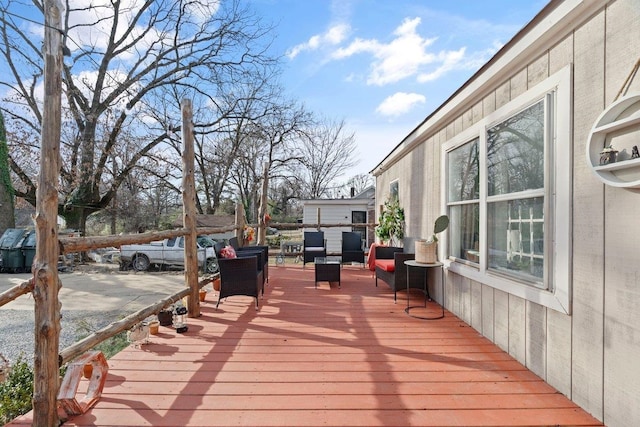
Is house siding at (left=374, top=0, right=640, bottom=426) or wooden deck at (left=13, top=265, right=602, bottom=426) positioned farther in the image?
wooden deck at (left=13, top=265, right=602, bottom=426)

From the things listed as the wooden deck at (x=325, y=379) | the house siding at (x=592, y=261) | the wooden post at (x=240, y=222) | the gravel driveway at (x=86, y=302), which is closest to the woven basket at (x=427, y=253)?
the wooden deck at (x=325, y=379)

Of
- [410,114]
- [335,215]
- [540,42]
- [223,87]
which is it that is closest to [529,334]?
[540,42]

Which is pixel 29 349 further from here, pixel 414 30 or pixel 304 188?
pixel 304 188

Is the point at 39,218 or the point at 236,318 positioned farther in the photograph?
the point at 236,318

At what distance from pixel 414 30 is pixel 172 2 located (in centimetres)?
1047

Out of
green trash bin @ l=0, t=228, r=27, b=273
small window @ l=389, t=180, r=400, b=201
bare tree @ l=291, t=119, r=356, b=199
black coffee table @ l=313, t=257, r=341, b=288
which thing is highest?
bare tree @ l=291, t=119, r=356, b=199

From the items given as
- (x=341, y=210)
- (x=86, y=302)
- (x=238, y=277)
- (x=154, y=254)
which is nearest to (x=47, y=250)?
(x=238, y=277)

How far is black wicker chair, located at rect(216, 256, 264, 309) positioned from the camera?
4.09 meters

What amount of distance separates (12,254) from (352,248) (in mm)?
12161

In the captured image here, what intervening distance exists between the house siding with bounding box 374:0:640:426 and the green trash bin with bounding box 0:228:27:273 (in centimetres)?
1493

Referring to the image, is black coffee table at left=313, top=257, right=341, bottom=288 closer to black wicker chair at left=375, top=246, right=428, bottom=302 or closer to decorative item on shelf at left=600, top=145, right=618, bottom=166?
black wicker chair at left=375, top=246, right=428, bottom=302

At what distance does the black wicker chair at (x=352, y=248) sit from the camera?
6.92 metres

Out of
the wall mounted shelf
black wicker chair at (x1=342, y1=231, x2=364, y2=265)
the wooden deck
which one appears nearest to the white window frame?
the wall mounted shelf

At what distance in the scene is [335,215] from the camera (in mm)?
14953
